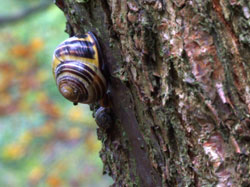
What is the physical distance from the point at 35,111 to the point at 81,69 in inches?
153

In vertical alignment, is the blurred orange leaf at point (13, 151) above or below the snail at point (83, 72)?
above

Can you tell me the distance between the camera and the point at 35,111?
4.98m

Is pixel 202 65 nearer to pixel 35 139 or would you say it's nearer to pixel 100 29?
pixel 100 29

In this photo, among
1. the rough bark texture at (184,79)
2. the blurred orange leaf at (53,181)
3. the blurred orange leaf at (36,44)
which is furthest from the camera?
the blurred orange leaf at (53,181)

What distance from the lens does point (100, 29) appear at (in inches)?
45.6

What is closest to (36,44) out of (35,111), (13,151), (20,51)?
(20,51)

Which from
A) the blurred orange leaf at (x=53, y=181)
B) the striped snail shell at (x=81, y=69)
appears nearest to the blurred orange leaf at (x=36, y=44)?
the blurred orange leaf at (x=53, y=181)

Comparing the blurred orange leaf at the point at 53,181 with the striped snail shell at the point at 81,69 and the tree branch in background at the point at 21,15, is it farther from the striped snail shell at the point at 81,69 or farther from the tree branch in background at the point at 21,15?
the striped snail shell at the point at 81,69

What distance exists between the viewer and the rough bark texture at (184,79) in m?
0.92

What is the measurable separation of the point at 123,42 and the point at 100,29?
13 cm

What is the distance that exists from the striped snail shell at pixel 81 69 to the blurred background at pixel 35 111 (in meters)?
3.24

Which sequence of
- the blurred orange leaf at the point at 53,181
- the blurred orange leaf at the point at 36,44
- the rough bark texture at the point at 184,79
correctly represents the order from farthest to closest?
the blurred orange leaf at the point at 53,181
the blurred orange leaf at the point at 36,44
the rough bark texture at the point at 184,79

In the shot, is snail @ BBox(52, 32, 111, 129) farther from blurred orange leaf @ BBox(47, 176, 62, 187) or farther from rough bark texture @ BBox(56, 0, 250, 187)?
blurred orange leaf @ BBox(47, 176, 62, 187)

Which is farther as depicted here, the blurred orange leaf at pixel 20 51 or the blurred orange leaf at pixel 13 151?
the blurred orange leaf at pixel 13 151
